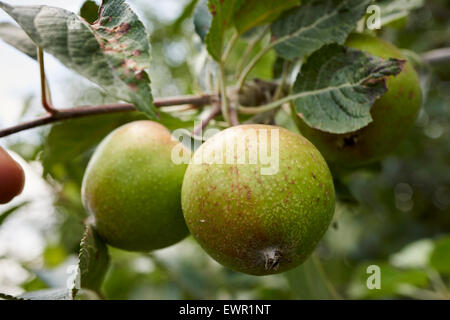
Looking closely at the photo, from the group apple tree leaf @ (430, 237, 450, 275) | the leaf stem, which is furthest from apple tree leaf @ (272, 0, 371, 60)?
apple tree leaf @ (430, 237, 450, 275)

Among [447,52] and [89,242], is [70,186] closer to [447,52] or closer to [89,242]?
[89,242]

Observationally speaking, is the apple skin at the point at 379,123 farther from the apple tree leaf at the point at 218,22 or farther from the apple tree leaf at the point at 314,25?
the apple tree leaf at the point at 218,22

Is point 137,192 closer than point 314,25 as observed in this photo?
Yes

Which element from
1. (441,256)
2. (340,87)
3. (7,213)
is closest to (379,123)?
(340,87)

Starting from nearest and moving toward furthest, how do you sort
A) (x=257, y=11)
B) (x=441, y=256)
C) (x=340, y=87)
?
(x=340, y=87) < (x=257, y=11) < (x=441, y=256)

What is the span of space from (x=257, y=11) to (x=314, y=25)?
0.51 ft

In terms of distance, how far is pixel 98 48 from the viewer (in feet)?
2.34

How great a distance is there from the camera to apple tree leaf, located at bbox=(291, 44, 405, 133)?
36.9 inches

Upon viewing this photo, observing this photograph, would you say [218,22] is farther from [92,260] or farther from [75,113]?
[92,260]

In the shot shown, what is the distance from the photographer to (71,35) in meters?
0.71

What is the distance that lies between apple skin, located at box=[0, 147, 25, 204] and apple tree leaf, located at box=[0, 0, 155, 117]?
12.8 inches
